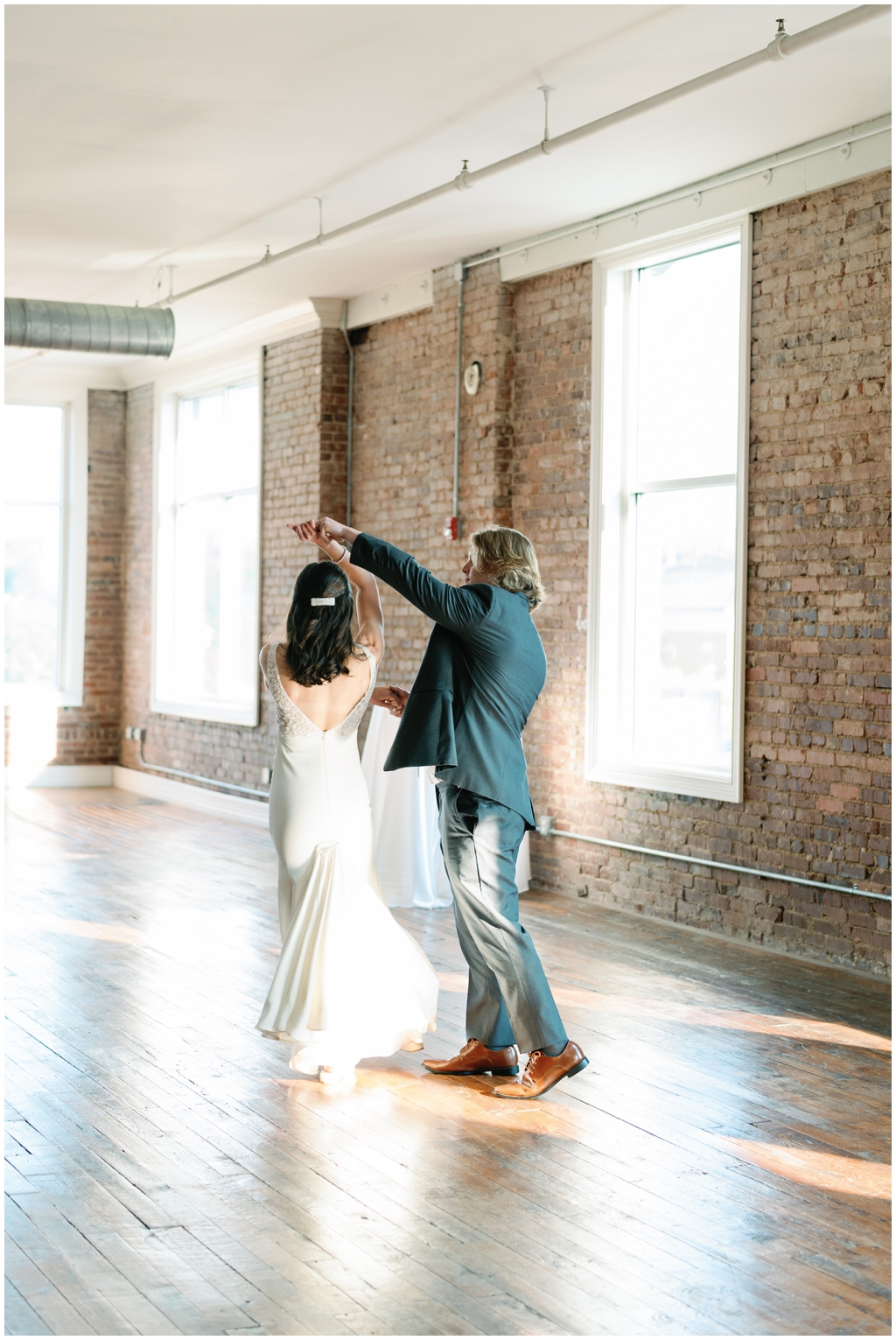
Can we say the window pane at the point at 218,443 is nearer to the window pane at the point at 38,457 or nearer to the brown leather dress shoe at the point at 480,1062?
the window pane at the point at 38,457

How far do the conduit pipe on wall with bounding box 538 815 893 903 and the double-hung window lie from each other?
11.6ft

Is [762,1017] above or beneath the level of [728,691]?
beneath

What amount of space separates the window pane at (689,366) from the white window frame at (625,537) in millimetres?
114

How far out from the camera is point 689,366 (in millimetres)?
6812

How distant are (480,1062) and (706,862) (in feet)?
8.37

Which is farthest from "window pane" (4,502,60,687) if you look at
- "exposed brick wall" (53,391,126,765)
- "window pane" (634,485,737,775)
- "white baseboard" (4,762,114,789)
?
"window pane" (634,485,737,775)

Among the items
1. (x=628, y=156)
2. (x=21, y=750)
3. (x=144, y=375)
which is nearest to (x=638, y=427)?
(x=628, y=156)

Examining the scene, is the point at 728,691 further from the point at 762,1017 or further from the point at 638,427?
the point at 762,1017

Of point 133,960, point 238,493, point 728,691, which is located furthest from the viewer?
point 238,493

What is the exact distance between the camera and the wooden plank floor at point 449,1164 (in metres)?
2.72

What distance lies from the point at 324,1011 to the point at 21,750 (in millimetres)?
9038

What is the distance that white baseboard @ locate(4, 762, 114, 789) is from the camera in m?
12.3

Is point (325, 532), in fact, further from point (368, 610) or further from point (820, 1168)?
point (820, 1168)

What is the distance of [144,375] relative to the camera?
12133 mm
